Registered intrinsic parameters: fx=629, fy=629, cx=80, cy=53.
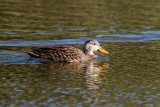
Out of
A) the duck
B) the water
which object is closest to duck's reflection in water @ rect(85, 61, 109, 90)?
the water

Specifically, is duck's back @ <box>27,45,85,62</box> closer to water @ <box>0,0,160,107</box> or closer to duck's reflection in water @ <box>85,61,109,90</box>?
water @ <box>0,0,160,107</box>

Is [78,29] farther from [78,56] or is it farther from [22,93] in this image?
[22,93]

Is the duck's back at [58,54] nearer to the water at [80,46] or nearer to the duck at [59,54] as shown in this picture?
the duck at [59,54]

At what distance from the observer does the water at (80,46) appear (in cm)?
1268

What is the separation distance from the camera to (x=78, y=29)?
22.2 m

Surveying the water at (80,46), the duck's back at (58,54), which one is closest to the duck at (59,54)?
the duck's back at (58,54)

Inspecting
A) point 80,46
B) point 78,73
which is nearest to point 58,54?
point 78,73

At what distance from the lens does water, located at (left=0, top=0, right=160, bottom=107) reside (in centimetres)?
1268

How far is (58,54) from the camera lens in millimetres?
16891

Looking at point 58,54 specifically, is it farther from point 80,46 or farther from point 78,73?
point 80,46

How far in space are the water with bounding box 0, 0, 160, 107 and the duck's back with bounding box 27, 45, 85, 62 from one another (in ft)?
0.76

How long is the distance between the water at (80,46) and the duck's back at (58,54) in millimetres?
233

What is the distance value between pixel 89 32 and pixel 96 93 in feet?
29.2

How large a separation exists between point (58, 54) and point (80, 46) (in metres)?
2.60
